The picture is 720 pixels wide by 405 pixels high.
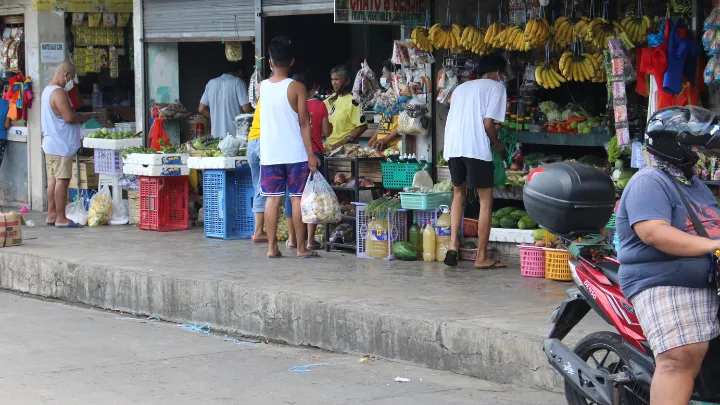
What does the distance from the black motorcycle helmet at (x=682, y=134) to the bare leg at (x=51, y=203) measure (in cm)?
930

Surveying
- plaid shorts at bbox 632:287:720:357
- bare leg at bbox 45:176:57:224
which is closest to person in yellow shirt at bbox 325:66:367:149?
bare leg at bbox 45:176:57:224

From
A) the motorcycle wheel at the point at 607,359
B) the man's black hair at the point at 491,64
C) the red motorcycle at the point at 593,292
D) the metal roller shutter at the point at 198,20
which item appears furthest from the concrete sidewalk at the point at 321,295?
the metal roller shutter at the point at 198,20

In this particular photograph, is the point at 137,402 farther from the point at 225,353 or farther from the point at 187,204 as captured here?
the point at 187,204

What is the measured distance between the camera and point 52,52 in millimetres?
A: 14016

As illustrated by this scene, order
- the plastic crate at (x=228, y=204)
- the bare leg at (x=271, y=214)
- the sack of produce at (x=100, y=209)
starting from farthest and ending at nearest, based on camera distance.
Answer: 1. the sack of produce at (x=100, y=209)
2. the plastic crate at (x=228, y=204)
3. the bare leg at (x=271, y=214)

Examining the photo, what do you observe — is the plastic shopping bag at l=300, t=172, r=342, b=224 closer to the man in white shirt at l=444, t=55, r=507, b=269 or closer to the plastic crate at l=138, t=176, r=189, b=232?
the man in white shirt at l=444, t=55, r=507, b=269

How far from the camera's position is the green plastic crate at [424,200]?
9633 mm

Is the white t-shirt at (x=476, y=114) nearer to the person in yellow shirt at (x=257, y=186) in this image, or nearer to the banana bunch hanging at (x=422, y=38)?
the banana bunch hanging at (x=422, y=38)

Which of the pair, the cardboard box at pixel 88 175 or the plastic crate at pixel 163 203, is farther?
the cardboard box at pixel 88 175

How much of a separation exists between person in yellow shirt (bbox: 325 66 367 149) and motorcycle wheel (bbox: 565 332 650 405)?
5.90 metres

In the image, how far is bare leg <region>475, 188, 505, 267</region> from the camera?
914 centimetres

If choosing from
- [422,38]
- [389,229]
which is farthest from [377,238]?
[422,38]

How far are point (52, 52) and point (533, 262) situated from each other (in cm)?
771

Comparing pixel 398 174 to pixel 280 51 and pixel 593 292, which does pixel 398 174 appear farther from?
pixel 593 292
